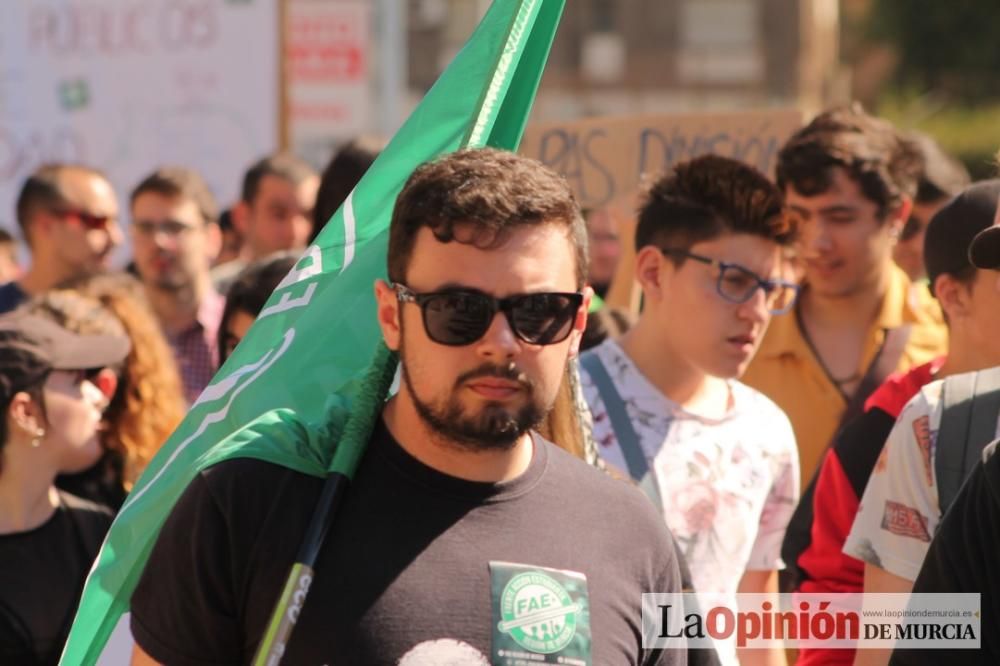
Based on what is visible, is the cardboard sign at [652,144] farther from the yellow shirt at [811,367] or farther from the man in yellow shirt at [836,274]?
the yellow shirt at [811,367]

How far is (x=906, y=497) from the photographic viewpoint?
325cm

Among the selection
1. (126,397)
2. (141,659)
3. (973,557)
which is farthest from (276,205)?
(973,557)

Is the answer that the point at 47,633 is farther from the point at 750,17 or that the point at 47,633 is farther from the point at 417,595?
the point at 750,17

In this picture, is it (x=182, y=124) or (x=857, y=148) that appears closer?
(x=857, y=148)

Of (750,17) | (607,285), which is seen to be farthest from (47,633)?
(750,17)

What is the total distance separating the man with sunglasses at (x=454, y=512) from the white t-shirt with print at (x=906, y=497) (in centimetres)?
66

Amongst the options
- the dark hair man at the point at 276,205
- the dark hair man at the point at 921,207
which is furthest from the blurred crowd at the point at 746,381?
the dark hair man at the point at 276,205

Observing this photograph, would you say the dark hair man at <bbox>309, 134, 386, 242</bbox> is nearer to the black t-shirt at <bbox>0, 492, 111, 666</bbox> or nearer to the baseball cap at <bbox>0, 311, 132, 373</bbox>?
the baseball cap at <bbox>0, 311, 132, 373</bbox>

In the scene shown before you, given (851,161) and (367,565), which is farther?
(851,161)

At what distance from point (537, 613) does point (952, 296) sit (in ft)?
5.06

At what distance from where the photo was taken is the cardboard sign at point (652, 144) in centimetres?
552

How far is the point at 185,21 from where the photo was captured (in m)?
→ 8.14

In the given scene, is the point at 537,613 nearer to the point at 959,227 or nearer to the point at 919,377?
the point at 919,377

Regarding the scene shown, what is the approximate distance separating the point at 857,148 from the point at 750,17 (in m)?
32.0
